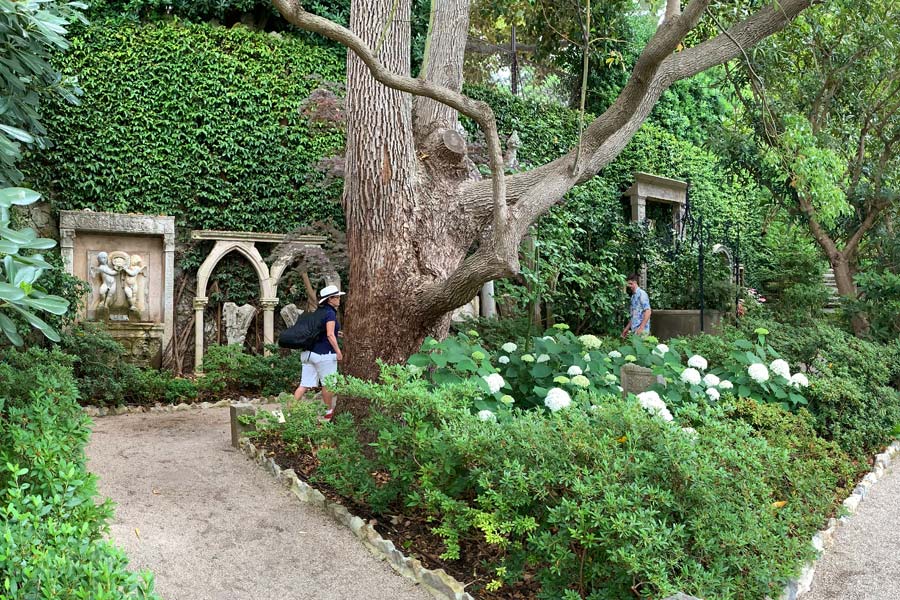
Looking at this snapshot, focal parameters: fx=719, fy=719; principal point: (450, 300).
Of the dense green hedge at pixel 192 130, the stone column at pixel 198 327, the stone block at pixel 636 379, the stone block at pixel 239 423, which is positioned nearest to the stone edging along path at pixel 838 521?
the stone block at pixel 636 379

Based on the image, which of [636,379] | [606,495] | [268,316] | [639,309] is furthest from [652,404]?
[268,316]

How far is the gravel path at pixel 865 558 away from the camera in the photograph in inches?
131

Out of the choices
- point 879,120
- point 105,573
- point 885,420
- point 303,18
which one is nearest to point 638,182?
point 879,120

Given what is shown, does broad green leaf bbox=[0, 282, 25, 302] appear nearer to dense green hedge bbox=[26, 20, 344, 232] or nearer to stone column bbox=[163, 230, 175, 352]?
dense green hedge bbox=[26, 20, 344, 232]

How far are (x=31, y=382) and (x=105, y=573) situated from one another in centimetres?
204

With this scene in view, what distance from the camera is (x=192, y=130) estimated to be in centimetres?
921

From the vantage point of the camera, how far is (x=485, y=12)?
9961 mm

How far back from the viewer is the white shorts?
21.6ft

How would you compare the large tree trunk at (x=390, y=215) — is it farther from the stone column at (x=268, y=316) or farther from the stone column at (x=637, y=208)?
the stone column at (x=637, y=208)

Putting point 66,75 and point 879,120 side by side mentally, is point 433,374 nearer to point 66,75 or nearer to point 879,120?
point 66,75

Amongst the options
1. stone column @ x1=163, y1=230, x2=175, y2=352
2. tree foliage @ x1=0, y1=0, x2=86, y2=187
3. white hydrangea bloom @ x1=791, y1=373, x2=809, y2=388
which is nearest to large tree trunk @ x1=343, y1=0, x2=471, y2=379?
tree foliage @ x1=0, y1=0, x2=86, y2=187

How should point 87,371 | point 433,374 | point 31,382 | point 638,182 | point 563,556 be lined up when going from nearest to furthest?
point 563,556, point 31,382, point 433,374, point 87,371, point 638,182

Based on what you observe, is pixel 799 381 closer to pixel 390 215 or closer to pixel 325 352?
pixel 390 215

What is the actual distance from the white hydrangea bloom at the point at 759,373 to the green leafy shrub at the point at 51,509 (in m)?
4.04
